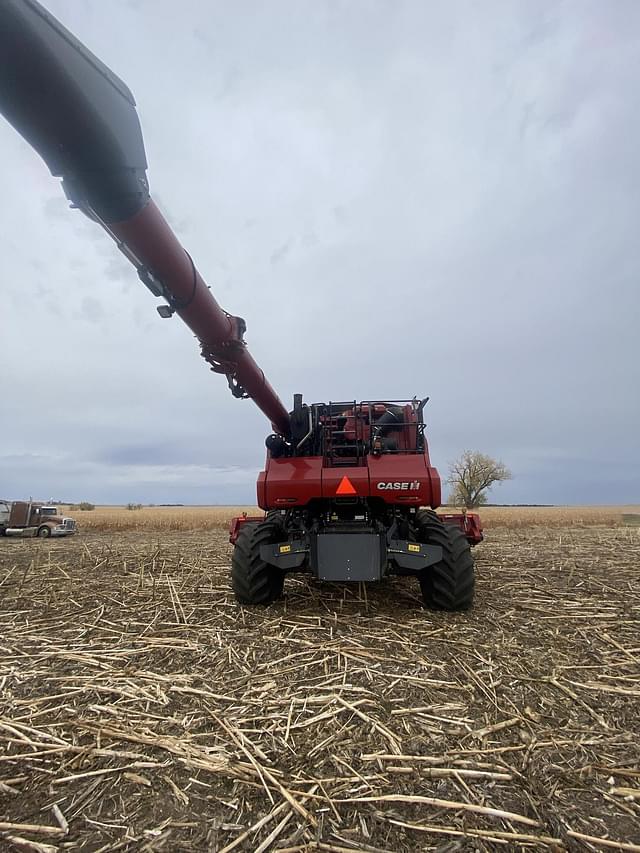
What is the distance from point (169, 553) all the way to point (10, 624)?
21.7ft

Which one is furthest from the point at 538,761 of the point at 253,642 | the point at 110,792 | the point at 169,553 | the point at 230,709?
the point at 169,553

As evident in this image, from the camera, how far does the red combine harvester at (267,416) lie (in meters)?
2.27

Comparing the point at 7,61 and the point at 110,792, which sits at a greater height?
the point at 7,61

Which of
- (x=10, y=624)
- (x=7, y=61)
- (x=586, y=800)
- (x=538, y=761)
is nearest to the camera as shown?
(x=7, y=61)

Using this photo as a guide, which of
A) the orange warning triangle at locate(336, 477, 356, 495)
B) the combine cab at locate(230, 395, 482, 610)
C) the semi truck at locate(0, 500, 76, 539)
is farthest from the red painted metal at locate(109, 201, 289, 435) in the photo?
the semi truck at locate(0, 500, 76, 539)

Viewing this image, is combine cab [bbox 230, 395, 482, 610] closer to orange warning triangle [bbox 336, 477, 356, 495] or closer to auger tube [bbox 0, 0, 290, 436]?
orange warning triangle [bbox 336, 477, 356, 495]

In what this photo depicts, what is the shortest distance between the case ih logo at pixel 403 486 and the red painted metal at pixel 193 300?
2168mm

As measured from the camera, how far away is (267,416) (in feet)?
24.0

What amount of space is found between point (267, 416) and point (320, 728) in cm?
479

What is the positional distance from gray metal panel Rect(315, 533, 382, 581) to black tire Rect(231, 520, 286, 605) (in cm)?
84

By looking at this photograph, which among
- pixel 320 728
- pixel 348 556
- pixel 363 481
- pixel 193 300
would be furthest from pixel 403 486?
pixel 193 300

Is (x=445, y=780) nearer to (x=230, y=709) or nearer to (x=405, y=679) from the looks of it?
(x=405, y=679)

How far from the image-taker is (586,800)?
8.07 feet

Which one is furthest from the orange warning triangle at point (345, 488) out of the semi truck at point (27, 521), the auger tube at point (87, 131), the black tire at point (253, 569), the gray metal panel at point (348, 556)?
the semi truck at point (27, 521)
